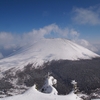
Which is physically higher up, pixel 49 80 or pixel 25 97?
pixel 49 80

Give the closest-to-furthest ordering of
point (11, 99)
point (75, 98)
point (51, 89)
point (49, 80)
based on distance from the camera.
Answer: point (11, 99) → point (75, 98) → point (51, 89) → point (49, 80)

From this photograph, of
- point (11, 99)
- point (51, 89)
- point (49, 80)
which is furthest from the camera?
point (49, 80)

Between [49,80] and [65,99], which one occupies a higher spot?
[49,80]

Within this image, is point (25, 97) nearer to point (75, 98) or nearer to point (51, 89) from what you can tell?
point (75, 98)

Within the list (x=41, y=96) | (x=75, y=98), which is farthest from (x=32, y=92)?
(x=75, y=98)

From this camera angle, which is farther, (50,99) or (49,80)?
(49,80)

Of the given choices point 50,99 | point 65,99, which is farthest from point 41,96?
point 65,99

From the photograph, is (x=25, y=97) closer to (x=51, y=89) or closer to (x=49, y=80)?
(x=51, y=89)

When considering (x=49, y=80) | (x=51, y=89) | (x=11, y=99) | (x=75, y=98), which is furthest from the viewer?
(x=49, y=80)

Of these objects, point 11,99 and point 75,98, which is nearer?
point 11,99
